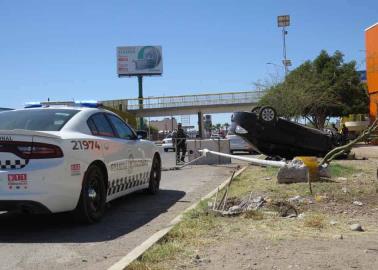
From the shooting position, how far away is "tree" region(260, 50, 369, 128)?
4038 cm

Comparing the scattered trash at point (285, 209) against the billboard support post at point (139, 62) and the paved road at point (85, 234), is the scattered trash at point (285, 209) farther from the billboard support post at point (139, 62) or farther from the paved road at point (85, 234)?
the billboard support post at point (139, 62)

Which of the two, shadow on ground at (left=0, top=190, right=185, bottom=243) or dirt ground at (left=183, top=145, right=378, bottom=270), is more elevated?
dirt ground at (left=183, top=145, right=378, bottom=270)

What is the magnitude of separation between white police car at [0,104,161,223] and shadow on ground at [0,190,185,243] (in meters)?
0.29

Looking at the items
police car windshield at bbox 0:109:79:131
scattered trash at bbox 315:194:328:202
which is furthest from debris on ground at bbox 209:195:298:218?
police car windshield at bbox 0:109:79:131

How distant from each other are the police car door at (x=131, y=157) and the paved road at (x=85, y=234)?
0.38 meters

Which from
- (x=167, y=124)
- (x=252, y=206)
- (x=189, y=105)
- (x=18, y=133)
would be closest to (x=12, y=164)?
(x=18, y=133)

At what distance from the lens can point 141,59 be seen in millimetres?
93625

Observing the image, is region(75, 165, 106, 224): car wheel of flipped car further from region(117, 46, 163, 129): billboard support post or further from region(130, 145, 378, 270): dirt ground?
region(117, 46, 163, 129): billboard support post

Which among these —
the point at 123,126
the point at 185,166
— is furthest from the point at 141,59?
the point at 123,126

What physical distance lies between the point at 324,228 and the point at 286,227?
0.44 m

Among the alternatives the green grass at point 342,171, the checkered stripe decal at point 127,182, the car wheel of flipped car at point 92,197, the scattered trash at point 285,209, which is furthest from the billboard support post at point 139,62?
the scattered trash at point 285,209

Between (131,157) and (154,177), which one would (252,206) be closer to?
(131,157)

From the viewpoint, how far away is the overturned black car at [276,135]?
616 inches

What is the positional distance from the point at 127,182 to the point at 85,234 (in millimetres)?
2163
